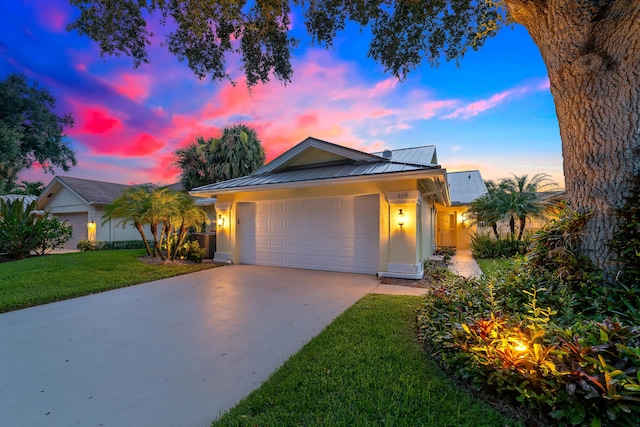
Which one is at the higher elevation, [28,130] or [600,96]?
[28,130]

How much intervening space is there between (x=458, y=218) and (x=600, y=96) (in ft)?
44.1

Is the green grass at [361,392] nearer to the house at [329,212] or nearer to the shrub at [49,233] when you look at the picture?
the house at [329,212]

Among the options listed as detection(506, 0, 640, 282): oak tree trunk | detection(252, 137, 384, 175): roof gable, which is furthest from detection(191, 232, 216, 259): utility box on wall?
detection(506, 0, 640, 282): oak tree trunk

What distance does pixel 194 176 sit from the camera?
18.7 meters

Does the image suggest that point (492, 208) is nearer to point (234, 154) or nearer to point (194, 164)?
point (234, 154)

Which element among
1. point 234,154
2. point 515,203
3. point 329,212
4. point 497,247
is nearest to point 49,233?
point 234,154

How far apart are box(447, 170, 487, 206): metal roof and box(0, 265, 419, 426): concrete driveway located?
11263mm

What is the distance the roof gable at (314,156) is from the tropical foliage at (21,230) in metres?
8.58

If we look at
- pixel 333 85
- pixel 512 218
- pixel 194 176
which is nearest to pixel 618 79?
pixel 333 85

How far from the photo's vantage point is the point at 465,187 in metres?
17.1

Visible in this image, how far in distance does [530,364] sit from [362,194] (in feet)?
19.8

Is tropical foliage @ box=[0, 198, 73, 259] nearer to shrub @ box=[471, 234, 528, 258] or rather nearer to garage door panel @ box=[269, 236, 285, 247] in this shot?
garage door panel @ box=[269, 236, 285, 247]

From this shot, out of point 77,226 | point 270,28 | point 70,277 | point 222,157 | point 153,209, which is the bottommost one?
point 70,277

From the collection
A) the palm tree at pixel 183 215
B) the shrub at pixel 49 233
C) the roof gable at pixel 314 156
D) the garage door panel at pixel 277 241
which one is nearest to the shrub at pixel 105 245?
the shrub at pixel 49 233
